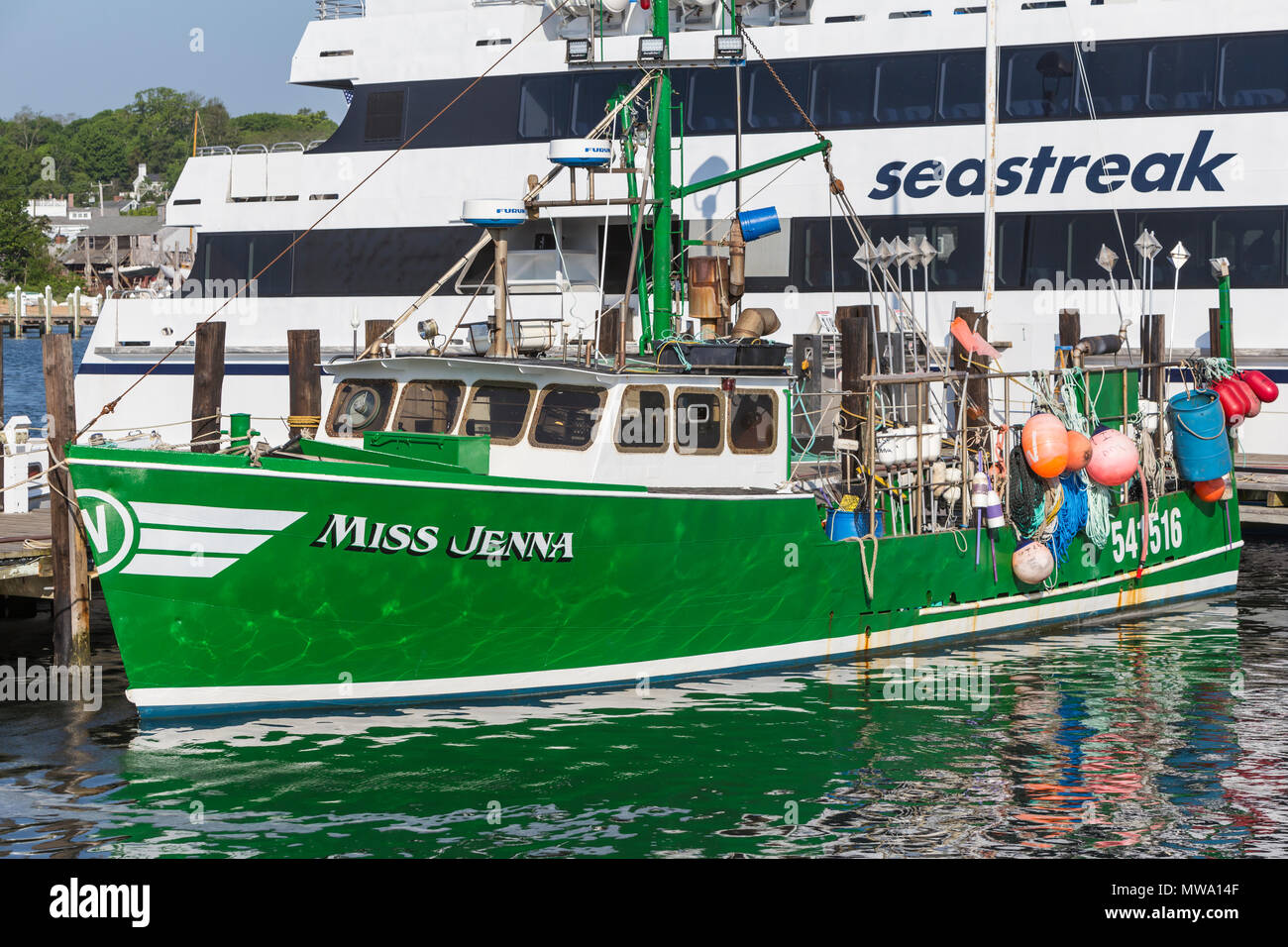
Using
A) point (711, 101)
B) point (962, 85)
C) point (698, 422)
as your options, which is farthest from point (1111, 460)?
point (711, 101)

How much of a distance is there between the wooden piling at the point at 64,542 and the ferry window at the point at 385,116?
13.5 m

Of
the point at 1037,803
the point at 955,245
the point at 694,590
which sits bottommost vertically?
the point at 1037,803

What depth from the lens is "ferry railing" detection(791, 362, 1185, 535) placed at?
15883 mm

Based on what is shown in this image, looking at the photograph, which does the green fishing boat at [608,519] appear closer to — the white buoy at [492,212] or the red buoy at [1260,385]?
the white buoy at [492,212]

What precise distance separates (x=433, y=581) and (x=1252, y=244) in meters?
15.7

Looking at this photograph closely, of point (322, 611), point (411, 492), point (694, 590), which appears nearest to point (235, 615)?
point (322, 611)

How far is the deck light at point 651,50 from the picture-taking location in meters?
15.5

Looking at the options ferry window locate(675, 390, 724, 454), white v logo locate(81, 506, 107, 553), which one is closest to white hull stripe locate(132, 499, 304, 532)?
white v logo locate(81, 506, 107, 553)

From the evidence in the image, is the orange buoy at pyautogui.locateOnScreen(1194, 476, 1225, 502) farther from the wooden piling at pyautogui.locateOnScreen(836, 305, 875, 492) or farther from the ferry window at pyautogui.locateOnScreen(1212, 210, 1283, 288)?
the wooden piling at pyautogui.locateOnScreen(836, 305, 875, 492)

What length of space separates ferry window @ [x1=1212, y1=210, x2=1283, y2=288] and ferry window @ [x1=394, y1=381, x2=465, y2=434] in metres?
14.0

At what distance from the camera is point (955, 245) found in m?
24.9

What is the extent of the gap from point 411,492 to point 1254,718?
25.1 ft

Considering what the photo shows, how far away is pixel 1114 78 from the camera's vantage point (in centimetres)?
2402
